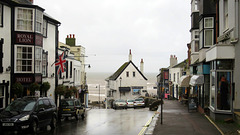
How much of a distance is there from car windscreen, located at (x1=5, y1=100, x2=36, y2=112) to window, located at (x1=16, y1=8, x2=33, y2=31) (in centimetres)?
770

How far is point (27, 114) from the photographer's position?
46.4 feet

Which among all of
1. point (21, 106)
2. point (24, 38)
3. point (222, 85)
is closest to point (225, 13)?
point (222, 85)

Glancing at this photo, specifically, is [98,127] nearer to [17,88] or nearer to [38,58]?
[17,88]

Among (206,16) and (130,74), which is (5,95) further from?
(130,74)

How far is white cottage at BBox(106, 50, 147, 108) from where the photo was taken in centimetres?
5622

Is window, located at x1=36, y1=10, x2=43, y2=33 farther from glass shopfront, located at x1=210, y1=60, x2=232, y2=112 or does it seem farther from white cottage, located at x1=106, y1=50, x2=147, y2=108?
white cottage, located at x1=106, y1=50, x2=147, y2=108

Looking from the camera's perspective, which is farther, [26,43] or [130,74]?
[130,74]

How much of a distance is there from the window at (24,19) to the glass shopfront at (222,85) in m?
13.6

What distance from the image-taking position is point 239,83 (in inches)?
586

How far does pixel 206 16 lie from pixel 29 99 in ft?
48.0

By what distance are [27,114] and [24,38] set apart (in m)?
8.72

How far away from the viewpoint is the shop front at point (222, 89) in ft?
51.5

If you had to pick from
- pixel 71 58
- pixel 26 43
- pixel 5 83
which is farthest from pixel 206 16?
pixel 71 58

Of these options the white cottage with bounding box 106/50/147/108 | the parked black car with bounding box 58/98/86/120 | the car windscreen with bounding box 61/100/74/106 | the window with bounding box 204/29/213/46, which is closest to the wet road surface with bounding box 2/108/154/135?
the parked black car with bounding box 58/98/86/120
